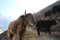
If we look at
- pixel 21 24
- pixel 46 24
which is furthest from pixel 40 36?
pixel 21 24

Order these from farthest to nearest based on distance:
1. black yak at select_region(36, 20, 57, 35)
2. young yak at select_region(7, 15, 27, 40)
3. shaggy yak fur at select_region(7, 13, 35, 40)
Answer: young yak at select_region(7, 15, 27, 40), shaggy yak fur at select_region(7, 13, 35, 40), black yak at select_region(36, 20, 57, 35)

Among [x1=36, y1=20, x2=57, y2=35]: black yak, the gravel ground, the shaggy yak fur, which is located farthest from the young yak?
[x1=36, y1=20, x2=57, y2=35]: black yak

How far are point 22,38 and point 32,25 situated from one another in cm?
121

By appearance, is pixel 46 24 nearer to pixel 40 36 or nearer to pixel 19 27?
pixel 40 36

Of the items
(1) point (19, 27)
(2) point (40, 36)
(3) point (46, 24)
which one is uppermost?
(3) point (46, 24)

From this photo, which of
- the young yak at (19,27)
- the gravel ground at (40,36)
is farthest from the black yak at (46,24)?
the young yak at (19,27)

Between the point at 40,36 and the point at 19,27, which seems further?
the point at 19,27

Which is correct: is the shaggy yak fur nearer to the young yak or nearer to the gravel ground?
the young yak


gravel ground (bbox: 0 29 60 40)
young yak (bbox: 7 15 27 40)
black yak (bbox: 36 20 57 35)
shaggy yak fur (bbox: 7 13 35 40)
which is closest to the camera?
gravel ground (bbox: 0 29 60 40)

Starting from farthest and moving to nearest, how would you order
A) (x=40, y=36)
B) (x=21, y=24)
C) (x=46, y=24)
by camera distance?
1. (x=21, y=24)
2. (x=46, y=24)
3. (x=40, y=36)

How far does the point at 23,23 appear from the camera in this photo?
1358 cm

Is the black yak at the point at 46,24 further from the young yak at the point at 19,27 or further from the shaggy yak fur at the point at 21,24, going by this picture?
the young yak at the point at 19,27

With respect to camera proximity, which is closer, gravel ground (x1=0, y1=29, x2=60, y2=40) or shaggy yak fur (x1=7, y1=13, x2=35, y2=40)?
gravel ground (x1=0, y1=29, x2=60, y2=40)

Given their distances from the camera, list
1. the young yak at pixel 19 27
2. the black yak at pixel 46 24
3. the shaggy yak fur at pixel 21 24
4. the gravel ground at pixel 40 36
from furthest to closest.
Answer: the young yak at pixel 19 27
the shaggy yak fur at pixel 21 24
the black yak at pixel 46 24
the gravel ground at pixel 40 36
